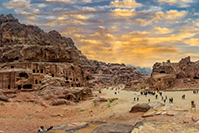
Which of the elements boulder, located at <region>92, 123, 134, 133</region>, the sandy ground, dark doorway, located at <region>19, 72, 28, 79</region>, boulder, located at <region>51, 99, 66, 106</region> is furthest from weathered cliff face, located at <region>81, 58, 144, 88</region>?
boulder, located at <region>92, 123, 134, 133</region>

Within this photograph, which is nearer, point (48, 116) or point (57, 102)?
point (48, 116)

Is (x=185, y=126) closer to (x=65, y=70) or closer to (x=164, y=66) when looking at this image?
(x=65, y=70)

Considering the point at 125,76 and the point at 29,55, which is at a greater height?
the point at 29,55

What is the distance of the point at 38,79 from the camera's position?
41.9 meters

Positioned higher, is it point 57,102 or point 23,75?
point 23,75

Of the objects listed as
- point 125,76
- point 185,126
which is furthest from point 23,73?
point 125,76

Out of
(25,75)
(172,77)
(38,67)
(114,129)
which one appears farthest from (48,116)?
(172,77)

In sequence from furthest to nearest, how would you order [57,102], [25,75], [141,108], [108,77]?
[108,77] < [25,75] < [57,102] < [141,108]

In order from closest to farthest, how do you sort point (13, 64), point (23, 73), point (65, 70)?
point (23, 73)
point (13, 64)
point (65, 70)

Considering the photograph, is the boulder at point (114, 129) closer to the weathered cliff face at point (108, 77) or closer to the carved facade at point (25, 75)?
the carved facade at point (25, 75)

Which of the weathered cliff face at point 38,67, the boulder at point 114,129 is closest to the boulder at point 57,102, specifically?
the weathered cliff face at point 38,67

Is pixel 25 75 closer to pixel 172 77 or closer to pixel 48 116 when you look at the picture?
pixel 48 116

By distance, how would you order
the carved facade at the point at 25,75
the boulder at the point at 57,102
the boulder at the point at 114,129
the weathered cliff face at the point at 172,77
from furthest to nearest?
the weathered cliff face at the point at 172,77
the carved facade at the point at 25,75
the boulder at the point at 57,102
the boulder at the point at 114,129

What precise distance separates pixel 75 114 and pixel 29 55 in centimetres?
4260
